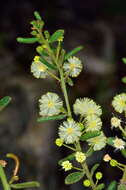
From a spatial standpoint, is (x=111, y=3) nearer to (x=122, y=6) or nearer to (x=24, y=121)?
(x=122, y=6)

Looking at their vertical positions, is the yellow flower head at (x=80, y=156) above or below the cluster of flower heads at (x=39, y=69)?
below

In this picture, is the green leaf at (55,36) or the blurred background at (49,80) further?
the blurred background at (49,80)

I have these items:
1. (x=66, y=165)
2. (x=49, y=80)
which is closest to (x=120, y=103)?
(x=66, y=165)

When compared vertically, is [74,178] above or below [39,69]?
below

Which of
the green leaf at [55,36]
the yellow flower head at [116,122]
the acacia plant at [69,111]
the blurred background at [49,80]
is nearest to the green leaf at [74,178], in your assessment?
the acacia plant at [69,111]

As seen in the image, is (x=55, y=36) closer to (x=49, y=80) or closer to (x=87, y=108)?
(x=87, y=108)

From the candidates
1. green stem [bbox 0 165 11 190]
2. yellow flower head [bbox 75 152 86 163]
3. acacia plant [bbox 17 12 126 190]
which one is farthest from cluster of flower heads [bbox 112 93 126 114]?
green stem [bbox 0 165 11 190]

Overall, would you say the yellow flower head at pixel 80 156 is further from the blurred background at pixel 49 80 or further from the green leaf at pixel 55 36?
the blurred background at pixel 49 80

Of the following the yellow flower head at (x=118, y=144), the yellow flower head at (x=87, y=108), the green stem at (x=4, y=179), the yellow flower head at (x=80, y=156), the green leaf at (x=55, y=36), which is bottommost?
the green stem at (x=4, y=179)
